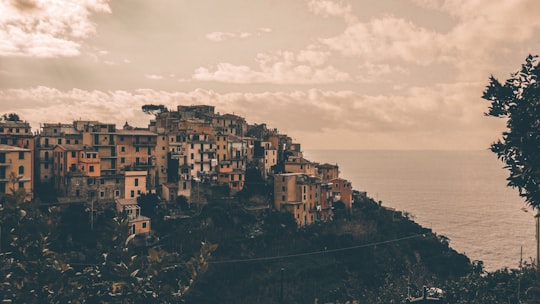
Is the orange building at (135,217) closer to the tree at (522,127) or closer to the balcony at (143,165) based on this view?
the balcony at (143,165)

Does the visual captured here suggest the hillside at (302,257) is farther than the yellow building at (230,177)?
No

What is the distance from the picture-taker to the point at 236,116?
92.2 meters

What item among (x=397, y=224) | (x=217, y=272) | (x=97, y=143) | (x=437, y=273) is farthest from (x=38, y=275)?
(x=397, y=224)

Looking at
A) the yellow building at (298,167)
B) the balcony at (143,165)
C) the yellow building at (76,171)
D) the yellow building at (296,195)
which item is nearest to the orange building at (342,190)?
the yellow building at (298,167)

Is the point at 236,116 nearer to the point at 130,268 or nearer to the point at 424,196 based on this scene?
the point at 130,268

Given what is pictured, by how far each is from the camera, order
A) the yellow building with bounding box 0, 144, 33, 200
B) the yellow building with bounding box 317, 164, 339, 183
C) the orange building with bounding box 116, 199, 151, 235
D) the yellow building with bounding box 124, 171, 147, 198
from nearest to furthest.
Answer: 1. the yellow building with bounding box 0, 144, 33, 200
2. the orange building with bounding box 116, 199, 151, 235
3. the yellow building with bounding box 124, 171, 147, 198
4. the yellow building with bounding box 317, 164, 339, 183

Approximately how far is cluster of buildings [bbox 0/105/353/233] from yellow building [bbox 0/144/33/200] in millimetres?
104

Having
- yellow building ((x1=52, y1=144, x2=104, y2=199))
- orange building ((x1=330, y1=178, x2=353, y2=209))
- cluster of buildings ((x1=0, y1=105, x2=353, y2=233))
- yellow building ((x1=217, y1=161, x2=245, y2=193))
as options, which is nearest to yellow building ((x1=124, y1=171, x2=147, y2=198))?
cluster of buildings ((x1=0, y1=105, x2=353, y2=233))

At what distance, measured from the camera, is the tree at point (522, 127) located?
52.2 ft

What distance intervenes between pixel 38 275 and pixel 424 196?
182m

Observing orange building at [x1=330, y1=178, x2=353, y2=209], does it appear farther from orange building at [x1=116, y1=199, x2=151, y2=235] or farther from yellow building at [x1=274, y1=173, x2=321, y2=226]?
orange building at [x1=116, y1=199, x2=151, y2=235]

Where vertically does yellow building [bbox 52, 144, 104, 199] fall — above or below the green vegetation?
above

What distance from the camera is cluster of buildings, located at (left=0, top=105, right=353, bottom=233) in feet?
187

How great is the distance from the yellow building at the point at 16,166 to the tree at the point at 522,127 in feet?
161
